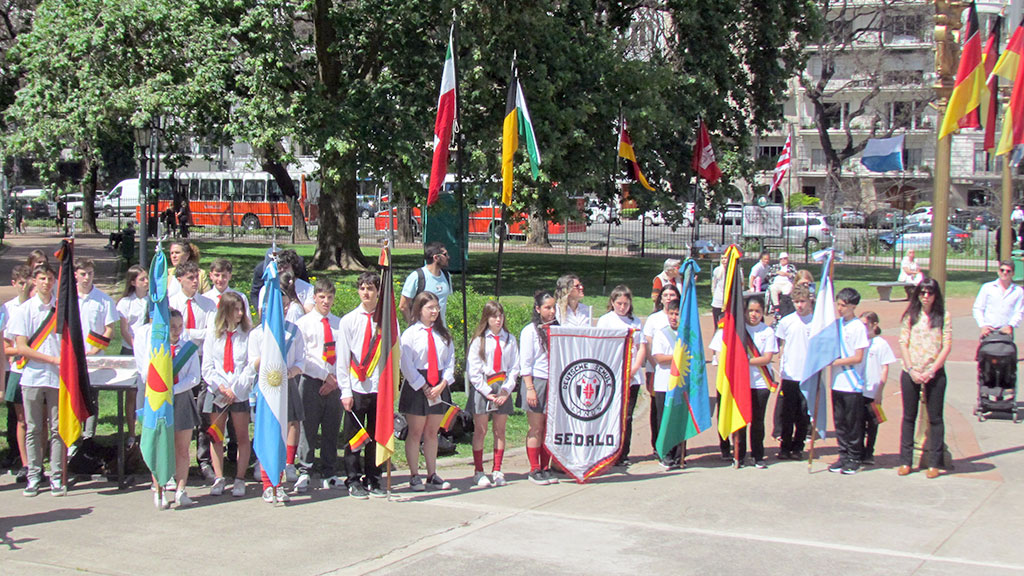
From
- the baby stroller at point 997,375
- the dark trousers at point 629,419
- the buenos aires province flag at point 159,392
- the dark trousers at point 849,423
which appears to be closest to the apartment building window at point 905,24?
the baby stroller at point 997,375

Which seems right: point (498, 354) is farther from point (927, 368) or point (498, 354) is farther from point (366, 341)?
point (927, 368)

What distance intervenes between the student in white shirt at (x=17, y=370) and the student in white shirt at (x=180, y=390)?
3.59 ft

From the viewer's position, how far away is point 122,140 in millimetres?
22938

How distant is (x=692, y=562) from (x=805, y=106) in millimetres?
66174

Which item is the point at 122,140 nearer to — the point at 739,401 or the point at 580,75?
the point at 580,75

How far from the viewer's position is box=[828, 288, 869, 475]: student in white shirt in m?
8.80

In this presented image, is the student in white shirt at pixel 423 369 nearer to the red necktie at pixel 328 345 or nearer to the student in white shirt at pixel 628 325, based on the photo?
the red necktie at pixel 328 345

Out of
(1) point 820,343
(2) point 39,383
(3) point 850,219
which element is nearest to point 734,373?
(1) point 820,343

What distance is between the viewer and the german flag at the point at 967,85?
989 cm

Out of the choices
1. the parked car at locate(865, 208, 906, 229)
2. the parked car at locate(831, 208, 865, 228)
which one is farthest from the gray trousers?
the parked car at locate(865, 208, 906, 229)

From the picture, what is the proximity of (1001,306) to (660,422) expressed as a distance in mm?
4582

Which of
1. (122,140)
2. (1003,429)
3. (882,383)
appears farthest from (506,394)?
(122,140)

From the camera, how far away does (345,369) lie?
793 cm

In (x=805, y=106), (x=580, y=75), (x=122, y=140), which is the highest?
(x=805, y=106)
